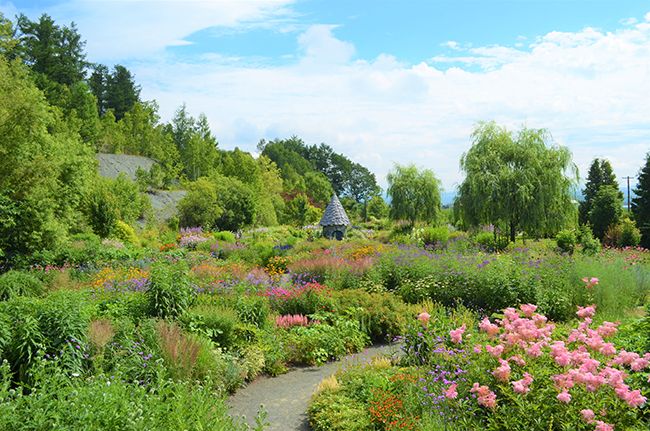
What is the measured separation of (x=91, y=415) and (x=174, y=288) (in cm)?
449

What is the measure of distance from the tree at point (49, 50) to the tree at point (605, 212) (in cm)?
4525

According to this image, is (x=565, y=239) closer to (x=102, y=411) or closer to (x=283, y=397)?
(x=283, y=397)

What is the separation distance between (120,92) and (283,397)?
56670mm

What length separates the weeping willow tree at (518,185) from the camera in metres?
21.0

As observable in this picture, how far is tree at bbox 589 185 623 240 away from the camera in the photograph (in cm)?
3272

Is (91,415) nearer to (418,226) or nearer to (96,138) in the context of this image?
(418,226)

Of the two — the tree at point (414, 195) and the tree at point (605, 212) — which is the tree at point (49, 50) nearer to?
the tree at point (414, 195)

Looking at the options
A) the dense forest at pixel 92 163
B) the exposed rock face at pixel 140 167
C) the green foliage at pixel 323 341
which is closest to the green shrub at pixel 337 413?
the green foliage at pixel 323 341

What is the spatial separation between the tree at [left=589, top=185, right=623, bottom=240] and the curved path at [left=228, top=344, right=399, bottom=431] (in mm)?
30529

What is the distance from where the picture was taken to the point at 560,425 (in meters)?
4.10

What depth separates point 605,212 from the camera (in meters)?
33.0

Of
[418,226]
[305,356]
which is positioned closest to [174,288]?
[305,356]

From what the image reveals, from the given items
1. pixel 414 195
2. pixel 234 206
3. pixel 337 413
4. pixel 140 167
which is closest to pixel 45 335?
pixel 337 413

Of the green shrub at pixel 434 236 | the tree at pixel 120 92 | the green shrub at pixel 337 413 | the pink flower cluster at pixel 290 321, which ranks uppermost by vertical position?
the tree at pixel 120 92
